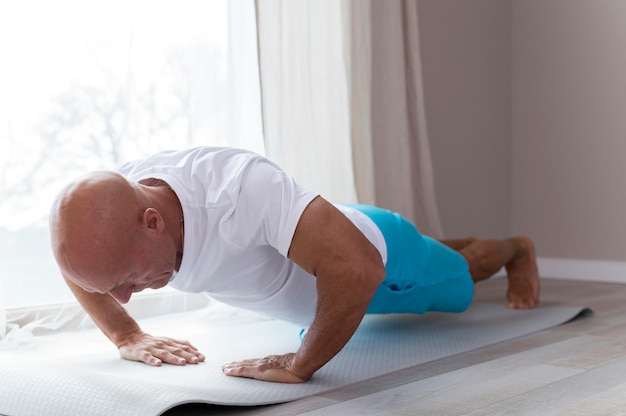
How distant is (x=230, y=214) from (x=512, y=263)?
1.53m

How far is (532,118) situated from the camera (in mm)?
4301

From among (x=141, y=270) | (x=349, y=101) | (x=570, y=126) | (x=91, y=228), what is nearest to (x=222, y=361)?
(x=141, y=270)

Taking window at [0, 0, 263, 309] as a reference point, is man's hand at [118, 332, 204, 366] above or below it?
below

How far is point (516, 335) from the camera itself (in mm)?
2350

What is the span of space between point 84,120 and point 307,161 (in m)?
0.90

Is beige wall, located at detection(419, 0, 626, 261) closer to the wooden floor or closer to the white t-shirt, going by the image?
the wooden floor

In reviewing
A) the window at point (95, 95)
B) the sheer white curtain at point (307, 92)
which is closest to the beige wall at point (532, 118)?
the sheer white curtain at point (307, 92)

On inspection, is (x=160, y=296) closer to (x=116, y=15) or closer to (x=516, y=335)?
(x=116, y=15)

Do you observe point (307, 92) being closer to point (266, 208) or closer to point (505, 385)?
point (266, 208)

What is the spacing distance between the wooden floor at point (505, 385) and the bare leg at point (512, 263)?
33 centimetres

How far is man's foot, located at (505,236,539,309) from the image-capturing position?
9.32 ft

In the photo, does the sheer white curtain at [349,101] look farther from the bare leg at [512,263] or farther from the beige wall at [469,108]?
the bare leg at [512,263]

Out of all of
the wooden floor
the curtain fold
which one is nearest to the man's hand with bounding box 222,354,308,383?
the wooden floor

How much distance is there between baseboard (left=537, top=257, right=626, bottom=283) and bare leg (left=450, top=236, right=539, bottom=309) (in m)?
1.18
